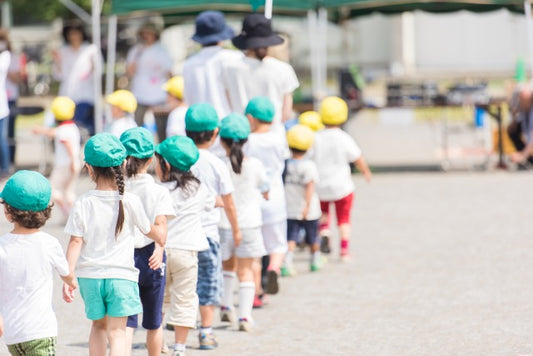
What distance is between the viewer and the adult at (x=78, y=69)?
1598 cm

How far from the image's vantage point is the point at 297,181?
9625mm

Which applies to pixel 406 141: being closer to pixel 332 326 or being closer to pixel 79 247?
pixel 332 326

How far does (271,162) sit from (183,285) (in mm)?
1869

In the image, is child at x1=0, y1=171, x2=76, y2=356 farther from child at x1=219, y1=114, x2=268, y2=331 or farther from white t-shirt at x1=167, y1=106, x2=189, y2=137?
white t-shirt at x1=167, y1=106, x2=189, y2=137

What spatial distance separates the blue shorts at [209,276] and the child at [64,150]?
4717 millimetres

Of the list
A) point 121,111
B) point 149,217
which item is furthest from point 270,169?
point 121,111

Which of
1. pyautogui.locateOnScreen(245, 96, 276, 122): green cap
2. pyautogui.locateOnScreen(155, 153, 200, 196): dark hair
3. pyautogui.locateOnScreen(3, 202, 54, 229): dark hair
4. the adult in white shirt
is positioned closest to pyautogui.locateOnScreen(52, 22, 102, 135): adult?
the adult in white shirt

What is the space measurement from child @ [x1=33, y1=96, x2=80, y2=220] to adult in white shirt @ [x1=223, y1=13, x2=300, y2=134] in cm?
288

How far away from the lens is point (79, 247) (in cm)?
579

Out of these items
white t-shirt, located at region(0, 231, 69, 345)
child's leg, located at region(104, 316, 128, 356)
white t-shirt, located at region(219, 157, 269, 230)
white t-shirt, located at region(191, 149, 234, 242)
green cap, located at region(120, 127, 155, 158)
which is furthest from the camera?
white t-shirt, located at region(219, 157, 269, 230)

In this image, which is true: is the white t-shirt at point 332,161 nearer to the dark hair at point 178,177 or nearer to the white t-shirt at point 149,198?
the dark hair at point 178,177

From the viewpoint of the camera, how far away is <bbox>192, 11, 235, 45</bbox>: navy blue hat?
30.5 feet

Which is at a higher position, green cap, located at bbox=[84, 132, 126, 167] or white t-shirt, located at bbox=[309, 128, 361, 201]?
green cap, located at bbox=[84, 132, 126, 167]

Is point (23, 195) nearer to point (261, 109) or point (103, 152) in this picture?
point (103, 152)
